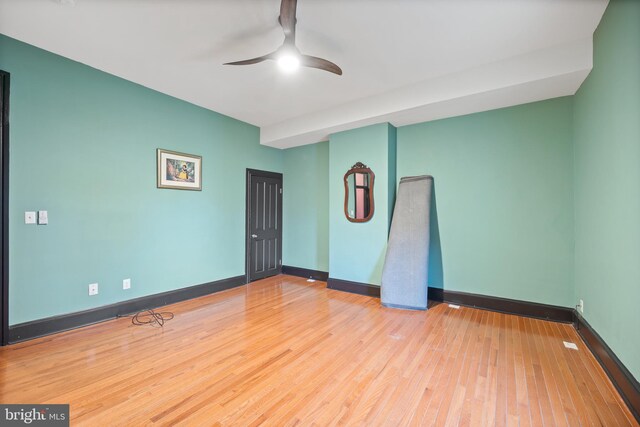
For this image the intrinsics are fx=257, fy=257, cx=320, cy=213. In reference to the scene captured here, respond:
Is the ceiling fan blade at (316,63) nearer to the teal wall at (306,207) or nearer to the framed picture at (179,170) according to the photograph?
the framed picture at (179,170)

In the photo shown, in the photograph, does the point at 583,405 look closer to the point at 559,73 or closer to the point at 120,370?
the point at 559,73

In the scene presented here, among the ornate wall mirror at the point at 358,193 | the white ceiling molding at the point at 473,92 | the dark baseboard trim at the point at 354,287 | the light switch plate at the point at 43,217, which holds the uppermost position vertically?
the white ceiling molding at the point at 473,92

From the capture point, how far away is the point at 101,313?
3.06m

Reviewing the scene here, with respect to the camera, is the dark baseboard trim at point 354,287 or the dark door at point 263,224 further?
the dark door at point 263,224

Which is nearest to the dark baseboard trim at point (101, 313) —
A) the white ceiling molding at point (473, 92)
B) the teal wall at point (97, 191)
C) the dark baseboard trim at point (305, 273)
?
the teal wall at point (97, 191)

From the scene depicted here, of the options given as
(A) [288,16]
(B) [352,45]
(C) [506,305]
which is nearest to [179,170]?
(A) [288,16]

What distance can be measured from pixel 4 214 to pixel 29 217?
6.6 inches

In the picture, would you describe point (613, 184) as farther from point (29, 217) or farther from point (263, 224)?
point (29, 217)

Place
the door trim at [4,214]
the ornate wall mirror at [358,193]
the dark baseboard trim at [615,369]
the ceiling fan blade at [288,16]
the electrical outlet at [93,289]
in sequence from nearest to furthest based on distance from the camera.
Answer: the dark baseboard trim at [615,369]
the ceiling fan blade at [288,16]
the door trim at [4,214]
the electrical outlet at [93,289]
the ornate wall mirror at [358,193]

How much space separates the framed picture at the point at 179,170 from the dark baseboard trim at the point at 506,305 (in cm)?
405

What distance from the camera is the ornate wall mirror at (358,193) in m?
4.20

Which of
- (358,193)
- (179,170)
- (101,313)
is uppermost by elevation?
(179,170)

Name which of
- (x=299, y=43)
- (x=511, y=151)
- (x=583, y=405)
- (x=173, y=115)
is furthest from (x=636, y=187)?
(x=173, y=115)

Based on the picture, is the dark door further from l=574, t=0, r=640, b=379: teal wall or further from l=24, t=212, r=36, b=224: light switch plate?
l=574, t=0, r=640, b=379: teal wall
